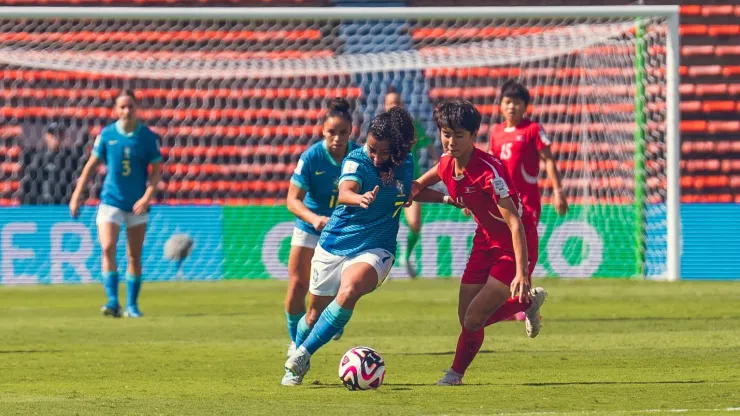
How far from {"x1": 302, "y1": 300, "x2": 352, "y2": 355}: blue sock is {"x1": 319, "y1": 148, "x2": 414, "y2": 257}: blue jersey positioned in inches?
14.2

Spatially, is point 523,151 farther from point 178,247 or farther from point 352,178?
point 178,247

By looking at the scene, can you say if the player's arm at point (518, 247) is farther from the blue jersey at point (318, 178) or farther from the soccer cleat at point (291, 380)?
the blue jersey at point (318, 178)

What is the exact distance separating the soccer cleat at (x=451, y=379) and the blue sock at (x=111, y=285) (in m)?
6.01

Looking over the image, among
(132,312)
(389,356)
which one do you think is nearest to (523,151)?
(389,356)

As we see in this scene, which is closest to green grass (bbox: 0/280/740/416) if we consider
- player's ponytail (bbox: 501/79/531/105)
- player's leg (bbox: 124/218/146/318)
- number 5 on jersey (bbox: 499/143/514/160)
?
player's leg (bbox: 124/218/146/318)

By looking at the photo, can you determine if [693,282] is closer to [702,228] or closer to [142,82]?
[702,228]

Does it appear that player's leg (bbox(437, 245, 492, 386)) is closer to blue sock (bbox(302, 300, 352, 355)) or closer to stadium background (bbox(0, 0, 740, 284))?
blue sock (bbox(302, 300, 352, 355))

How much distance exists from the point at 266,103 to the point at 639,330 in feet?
34.3

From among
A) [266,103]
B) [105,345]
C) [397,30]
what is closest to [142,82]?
[266,103]

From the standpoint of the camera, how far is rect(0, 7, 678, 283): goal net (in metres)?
17.9

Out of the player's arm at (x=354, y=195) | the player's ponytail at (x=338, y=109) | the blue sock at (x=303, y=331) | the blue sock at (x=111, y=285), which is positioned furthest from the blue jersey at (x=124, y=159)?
the player's arm at (x=354, y=195)

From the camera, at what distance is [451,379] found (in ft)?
26.8

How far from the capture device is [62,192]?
1903cm

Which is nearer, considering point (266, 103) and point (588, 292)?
point (588, 292)
